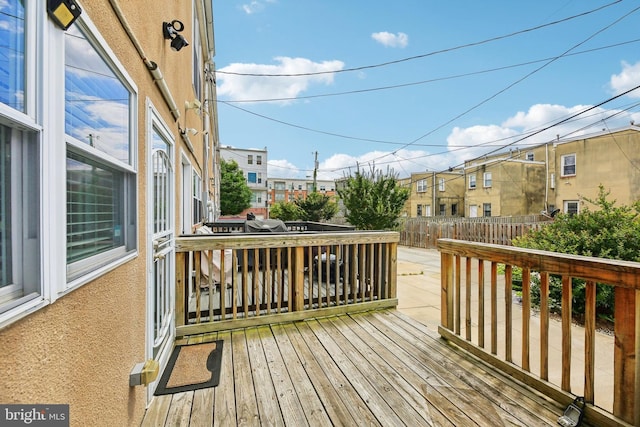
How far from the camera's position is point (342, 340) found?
9.69 feet

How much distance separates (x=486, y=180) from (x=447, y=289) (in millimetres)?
20243

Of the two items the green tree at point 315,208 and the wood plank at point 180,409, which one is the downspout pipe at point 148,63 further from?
the green tree at point 315,208

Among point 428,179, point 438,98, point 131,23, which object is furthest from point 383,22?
point 428,179

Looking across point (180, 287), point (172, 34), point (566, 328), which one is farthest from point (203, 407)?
point (172, 34)

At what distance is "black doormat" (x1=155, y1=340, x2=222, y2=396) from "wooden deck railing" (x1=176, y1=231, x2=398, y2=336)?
0.34 m

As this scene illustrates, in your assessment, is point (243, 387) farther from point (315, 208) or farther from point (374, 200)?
point (315, 208)

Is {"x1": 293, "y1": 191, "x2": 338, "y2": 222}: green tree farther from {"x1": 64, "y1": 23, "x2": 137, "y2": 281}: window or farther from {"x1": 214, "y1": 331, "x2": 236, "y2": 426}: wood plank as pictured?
{"x1": 64, "y1": 23, "x2": 137, "y2": 281}: window

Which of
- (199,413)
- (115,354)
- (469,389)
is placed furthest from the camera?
(469,389)

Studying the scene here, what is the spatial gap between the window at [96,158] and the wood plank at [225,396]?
3.84 feet

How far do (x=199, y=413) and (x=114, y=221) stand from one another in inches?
51.8

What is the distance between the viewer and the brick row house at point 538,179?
44.6 feet

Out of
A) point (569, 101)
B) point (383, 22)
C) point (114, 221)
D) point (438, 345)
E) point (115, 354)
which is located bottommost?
point (438, 345)

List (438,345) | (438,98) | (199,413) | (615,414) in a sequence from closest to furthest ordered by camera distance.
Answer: (615,414)
(199,413)
(438,345)
(438,98)

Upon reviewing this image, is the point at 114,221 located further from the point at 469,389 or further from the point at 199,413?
the point at 469,389
